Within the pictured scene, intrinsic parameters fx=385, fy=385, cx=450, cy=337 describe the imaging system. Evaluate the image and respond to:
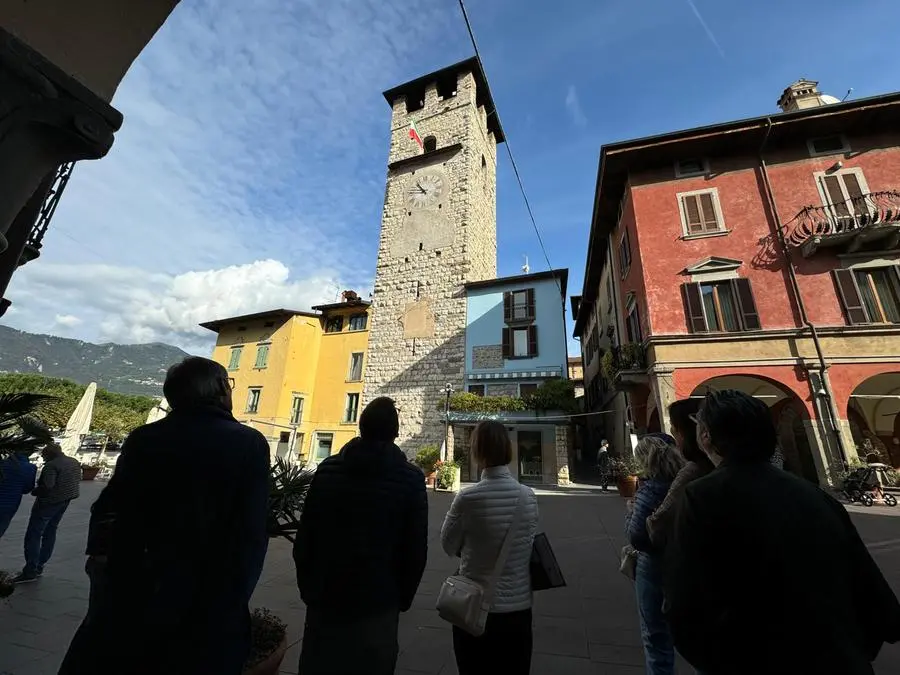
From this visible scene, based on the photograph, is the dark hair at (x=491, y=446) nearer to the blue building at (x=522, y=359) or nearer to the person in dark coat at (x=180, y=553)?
the person in dark coat at (x=180, y=553)

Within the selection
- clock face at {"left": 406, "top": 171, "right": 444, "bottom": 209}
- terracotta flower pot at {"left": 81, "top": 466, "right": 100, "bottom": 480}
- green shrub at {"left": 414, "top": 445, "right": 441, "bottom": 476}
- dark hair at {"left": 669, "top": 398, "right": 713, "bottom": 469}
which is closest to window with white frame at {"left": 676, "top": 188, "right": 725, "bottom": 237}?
dark hair at {"left": 669, "top": 398, "right": 713, "bottom": 469}

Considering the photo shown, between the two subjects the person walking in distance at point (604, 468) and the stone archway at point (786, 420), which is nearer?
the stone archway at point (786, 420)

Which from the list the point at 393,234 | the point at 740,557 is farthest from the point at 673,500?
the point at 393,234

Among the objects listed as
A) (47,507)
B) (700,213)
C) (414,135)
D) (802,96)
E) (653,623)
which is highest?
(414,135)

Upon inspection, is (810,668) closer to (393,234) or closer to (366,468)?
(366,468)

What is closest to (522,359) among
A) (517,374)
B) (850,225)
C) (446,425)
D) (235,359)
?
(517,374)

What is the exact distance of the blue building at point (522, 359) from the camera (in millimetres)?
15867

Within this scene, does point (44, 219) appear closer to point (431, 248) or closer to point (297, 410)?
point (431, 248)

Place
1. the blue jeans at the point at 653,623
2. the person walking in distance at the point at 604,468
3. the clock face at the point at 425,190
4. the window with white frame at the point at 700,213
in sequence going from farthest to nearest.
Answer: the clock face at the point at 425,190
the person walking in distance at the point at 604,468
the window with white frame at the point at 700,213
the blue jeans at the point at 653,623

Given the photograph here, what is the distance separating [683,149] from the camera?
1245 centimetres

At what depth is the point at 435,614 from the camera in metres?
3.84

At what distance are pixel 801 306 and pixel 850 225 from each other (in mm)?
2509

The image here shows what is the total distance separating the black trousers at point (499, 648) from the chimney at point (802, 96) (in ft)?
67.1

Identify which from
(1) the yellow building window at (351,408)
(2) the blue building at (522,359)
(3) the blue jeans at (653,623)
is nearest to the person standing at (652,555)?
(3) the blue jeans at (653,623)
